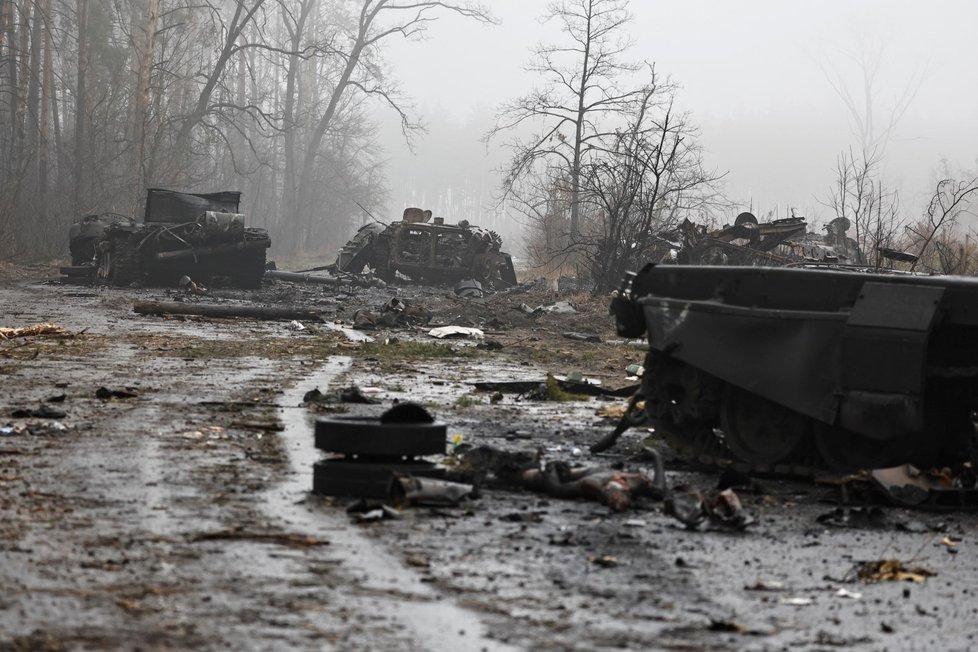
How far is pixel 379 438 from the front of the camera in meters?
6.65

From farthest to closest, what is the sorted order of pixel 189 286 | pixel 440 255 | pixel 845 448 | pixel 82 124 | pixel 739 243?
pixel 82 124 < pixel 440 255 < pixel 189 286 < pixel 739 243 < pixel 845 448

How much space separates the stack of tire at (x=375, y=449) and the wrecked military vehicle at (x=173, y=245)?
2378 cm

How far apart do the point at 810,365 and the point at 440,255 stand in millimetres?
28606

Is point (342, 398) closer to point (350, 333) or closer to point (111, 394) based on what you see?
point (111, 394)

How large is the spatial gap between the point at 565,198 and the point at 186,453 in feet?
122

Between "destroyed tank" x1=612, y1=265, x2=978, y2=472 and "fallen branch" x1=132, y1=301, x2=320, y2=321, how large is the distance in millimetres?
14103

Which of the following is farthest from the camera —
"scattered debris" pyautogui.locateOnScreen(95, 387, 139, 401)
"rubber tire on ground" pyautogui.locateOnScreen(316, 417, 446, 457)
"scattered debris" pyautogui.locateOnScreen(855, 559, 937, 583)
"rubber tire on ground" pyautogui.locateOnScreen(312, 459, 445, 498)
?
"scattered debris" pyautogui.locateOnScreen(95, 387, 139, 401)

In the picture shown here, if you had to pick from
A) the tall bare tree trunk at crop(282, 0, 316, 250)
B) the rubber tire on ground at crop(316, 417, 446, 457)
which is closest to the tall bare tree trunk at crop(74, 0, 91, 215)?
the tall bare tree trunk at crop(282, 0, 316, 250)

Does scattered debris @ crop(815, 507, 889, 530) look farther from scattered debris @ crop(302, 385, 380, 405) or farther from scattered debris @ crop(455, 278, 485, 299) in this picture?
scattered debris @ crop(455, 278, 485, 299)

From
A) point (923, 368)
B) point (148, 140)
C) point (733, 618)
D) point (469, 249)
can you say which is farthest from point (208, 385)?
point (148, 140)

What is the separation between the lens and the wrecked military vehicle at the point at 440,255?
115ft

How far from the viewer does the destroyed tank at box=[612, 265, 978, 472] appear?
6.87m

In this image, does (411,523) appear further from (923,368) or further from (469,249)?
(469,249)

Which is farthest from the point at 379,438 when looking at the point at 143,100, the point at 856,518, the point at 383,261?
the point at 143,100
